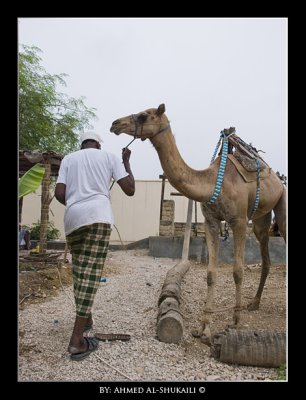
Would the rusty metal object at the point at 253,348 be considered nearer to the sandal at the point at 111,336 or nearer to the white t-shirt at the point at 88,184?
the sandal at the point at 111,336

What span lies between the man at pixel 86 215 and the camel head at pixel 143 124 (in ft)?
0.95

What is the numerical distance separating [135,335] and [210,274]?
42.3 inches

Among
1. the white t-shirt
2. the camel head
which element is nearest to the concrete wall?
the camel head

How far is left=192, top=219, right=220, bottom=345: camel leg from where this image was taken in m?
3.99

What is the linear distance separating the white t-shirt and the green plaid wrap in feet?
0.31

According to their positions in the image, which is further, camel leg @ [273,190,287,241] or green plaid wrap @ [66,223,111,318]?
camel leg @ [273,190,287,241]

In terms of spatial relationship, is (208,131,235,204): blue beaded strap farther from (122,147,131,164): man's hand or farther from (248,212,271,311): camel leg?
(248,212,271,311): camel leg

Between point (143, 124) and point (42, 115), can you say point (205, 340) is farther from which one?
point (42, 115)

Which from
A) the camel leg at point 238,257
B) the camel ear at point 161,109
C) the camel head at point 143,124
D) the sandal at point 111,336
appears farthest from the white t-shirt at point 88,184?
the camel leg at point 238,257

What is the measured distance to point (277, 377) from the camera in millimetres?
3094

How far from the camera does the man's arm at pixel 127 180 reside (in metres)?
3.34
